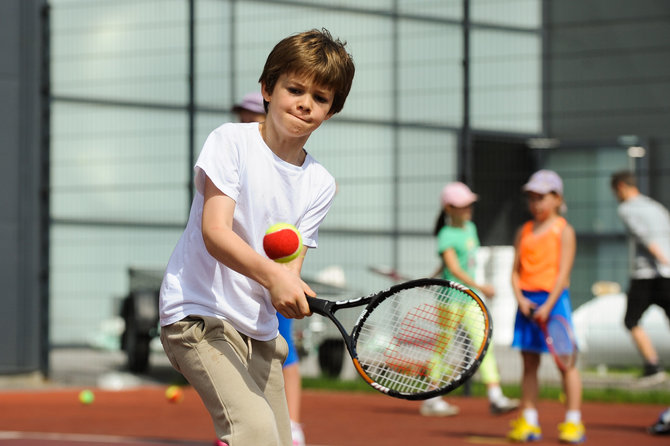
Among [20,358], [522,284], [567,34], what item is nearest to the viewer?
[522,284]

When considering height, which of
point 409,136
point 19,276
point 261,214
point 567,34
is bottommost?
point 19,276

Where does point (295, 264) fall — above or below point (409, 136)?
below

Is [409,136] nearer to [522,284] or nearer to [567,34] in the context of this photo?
[567,34]

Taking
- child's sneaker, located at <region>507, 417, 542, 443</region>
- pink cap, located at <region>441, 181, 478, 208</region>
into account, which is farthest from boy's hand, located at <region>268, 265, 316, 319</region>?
pink cap, located at <region>441, 181, 478, 208</region>

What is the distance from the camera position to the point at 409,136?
1280cm

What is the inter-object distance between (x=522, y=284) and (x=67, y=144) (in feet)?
27.4

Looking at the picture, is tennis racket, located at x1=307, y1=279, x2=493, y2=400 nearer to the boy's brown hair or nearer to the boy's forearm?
the boy's forearm

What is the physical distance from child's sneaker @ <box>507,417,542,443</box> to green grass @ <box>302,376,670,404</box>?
8.09 feet

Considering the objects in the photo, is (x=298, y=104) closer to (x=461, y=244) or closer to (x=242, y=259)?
(x=242, y=259)

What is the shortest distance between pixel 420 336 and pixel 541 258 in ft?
9.26

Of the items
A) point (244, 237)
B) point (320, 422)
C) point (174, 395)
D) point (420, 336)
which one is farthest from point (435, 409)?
point (244, 237)

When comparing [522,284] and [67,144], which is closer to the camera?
[522,284]

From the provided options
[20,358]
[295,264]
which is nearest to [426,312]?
[295,264]

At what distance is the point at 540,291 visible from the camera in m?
6.06
